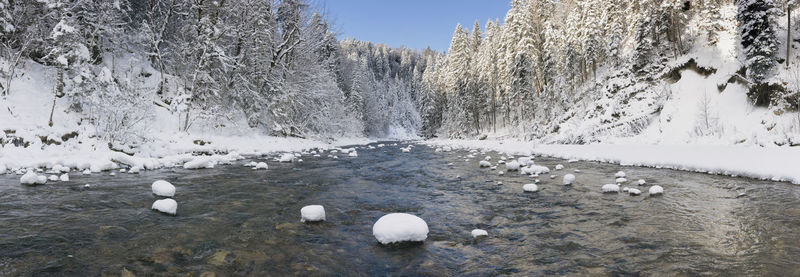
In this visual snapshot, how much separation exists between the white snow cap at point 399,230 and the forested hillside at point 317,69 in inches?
518

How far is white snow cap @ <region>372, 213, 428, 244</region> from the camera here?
432 cm

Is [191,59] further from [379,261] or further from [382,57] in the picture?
[382,57]

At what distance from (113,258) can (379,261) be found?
280cm

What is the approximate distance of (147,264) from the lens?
3494mm

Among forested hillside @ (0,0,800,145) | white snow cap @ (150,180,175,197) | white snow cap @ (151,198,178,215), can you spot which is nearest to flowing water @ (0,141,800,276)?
white snow cap @ (151,198,178,215)

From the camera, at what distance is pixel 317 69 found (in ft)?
97.8

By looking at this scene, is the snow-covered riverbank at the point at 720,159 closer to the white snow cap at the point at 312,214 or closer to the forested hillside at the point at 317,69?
the forested hillside at the point at 317,69

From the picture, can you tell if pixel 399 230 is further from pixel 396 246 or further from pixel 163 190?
pixel 163 190

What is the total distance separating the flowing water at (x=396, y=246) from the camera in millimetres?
3602

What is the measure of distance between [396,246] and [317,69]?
2745 cm

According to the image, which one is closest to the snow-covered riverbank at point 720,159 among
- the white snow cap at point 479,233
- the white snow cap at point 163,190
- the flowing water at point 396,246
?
the flowing water at point 396,246

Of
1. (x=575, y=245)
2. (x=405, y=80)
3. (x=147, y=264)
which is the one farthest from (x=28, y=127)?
(x=405, y=80)

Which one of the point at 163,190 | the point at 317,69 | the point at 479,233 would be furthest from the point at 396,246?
the point at 317,69

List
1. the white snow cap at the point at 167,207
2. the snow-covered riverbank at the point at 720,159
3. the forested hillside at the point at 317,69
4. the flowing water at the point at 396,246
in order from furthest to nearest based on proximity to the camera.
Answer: the forested hillside at the point at 317,69 < the snow-covered riverbank at the point at 720,159 < the white snow cap at the point at 167,207 < the flowing water at the point at 396,246
